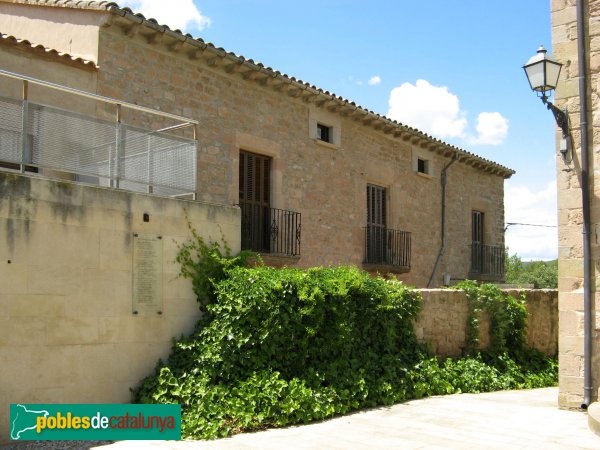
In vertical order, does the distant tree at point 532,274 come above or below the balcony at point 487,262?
below

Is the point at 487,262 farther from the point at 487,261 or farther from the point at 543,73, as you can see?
the point at 543,73

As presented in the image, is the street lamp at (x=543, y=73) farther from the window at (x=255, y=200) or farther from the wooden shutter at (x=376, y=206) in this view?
the wooden shutter at (x=376, y=206)

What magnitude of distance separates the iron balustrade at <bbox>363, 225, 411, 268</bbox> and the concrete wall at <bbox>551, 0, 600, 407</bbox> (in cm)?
660

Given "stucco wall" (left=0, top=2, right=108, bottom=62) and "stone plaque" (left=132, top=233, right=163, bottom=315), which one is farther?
"stucco wall" (left=0, top=2, right=108, bottom=62)

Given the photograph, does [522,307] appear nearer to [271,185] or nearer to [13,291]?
→ [271,185]

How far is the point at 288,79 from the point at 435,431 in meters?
7.27

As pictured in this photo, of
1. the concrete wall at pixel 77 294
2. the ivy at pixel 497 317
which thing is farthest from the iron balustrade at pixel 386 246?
the concrete wall at pixel 77 294

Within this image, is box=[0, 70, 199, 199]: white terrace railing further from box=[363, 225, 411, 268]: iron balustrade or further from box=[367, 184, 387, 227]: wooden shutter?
box=[367, 184, 387, 227]: wooden shutter

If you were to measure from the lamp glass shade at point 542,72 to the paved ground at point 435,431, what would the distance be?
3.89 m

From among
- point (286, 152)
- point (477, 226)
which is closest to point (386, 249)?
point (286, 152)

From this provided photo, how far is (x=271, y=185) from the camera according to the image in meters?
12.1

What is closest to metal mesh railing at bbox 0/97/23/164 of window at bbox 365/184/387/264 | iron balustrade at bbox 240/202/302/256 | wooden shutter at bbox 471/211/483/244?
iron balustrade at bbox 240/202/302/256

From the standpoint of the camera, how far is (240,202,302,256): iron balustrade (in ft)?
37.7

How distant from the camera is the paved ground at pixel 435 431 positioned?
598cm
